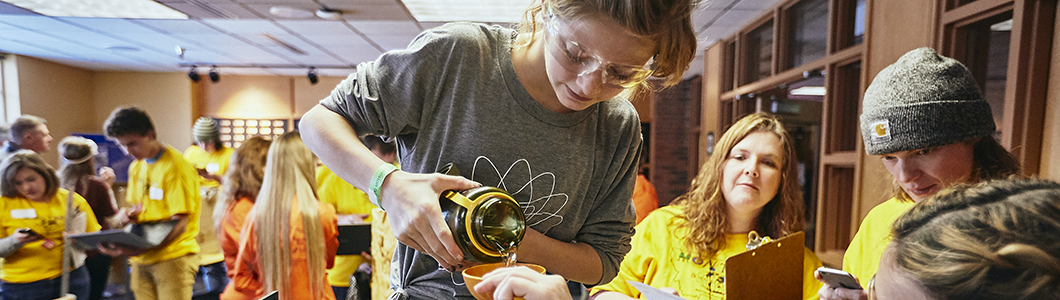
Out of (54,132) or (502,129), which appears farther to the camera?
(54,132)

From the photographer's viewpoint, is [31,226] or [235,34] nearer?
[31,226]

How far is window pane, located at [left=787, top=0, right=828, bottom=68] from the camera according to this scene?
3.51 meters

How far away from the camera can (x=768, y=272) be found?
1458 millimetres

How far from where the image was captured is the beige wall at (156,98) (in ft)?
30.8

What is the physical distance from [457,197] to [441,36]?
32 cm

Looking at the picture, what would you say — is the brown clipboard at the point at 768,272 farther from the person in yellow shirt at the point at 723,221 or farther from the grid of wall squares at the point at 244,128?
the grid of wall squares at the point at 244,128

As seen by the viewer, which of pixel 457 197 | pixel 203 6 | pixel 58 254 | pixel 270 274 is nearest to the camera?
pixel 457 197

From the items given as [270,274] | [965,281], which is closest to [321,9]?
[270,274]

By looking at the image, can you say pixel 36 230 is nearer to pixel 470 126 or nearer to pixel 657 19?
pixel 470 126

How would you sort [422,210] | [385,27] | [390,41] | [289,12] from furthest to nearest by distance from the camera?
[390,41], [385,27], [289,12], [422,210]

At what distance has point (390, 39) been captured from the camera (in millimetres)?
6270

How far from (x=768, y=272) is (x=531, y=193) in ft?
2.84

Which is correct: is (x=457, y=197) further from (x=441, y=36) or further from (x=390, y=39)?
(x=390, y=39)

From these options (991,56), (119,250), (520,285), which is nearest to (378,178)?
(520,285)
